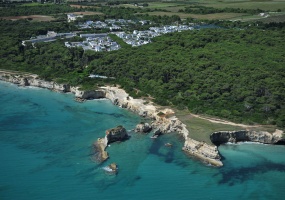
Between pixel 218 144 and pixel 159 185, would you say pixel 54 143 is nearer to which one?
pixel 159 185

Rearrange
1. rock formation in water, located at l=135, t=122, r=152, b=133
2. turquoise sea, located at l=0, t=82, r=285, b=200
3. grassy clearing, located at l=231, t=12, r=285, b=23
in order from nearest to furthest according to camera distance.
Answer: turquoise sea, located at l=0, t=82, r=285, b=200 → rock formation in water, located at l=135, t=122, r=152, b=133 → grassy clearing, located at l=231, t=12, r=285, b=23

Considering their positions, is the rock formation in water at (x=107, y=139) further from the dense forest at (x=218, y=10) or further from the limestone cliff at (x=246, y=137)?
the dense forest at (x=218, y=10)

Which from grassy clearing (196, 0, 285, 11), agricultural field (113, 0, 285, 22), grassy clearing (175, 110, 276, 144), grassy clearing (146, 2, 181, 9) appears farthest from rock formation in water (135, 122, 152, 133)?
grassy clearing (196, 0, 285, 11)

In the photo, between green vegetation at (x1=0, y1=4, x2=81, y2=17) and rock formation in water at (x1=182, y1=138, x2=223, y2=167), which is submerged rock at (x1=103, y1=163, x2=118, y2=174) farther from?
green vegetation at (x1=0, y1=4, x2=81, y2=17)

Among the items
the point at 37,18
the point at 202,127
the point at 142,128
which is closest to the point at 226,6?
the point at 37,18

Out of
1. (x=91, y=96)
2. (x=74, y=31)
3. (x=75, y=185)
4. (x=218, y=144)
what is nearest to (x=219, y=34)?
(x=74, y=31)

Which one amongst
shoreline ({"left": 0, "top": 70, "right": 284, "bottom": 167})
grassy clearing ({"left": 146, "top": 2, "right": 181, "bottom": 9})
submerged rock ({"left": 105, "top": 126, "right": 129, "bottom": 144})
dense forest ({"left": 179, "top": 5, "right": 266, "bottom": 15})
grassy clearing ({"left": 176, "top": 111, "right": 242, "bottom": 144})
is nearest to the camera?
shoreline ({"left": 0, "top": 70, "right": 284, "bottom": 167})
